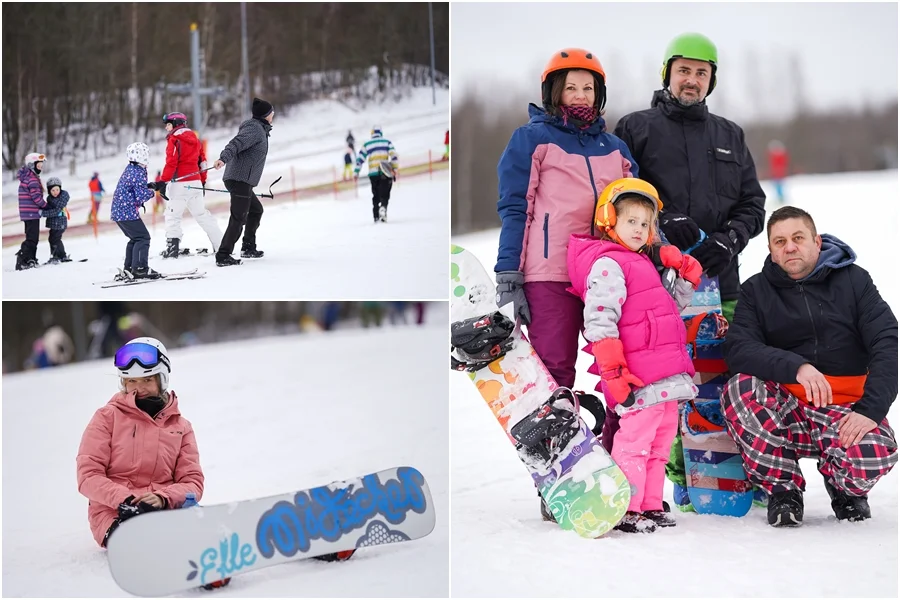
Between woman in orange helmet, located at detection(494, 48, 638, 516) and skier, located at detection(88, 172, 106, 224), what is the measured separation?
2.20 metres

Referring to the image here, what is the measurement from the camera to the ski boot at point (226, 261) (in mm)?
4383

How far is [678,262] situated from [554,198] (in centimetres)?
47

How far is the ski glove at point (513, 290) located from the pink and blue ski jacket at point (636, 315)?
0.70 ft

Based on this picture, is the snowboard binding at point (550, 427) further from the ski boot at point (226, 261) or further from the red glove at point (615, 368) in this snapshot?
the ski boot at point (226, 261)

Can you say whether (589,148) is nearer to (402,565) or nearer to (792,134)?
(402,565)

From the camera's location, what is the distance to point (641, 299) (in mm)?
3143

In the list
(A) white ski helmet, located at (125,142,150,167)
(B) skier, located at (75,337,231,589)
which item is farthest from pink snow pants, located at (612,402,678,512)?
A: (A) white ski helmet, located at (125,142,150,167)

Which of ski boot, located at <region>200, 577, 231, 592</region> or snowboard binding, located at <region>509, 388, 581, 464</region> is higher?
snowboard binding, located at <region>509, 388, 581, 464</region>

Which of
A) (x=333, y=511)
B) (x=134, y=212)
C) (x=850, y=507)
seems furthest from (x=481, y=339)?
(x=134, y=212)

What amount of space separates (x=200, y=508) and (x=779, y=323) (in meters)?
2.05

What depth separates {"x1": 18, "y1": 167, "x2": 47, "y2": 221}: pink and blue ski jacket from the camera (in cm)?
474

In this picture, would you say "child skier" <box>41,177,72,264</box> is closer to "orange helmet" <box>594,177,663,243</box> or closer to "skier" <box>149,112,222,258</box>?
"skier" <box>149,112,222,258</box>

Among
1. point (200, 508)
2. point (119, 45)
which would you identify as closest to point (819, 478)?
point (200, 508)

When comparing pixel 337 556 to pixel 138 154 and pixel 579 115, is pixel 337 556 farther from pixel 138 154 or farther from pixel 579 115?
pixel 138 154
